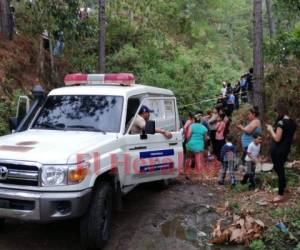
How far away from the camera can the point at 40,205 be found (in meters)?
5.18

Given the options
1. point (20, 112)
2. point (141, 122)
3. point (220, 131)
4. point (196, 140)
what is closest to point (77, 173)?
point (141, 122)

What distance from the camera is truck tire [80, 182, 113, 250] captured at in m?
5.61

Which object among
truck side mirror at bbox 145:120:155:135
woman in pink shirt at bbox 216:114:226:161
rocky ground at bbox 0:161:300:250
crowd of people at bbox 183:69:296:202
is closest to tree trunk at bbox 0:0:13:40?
crowd of people at bbox 183:69:296:202

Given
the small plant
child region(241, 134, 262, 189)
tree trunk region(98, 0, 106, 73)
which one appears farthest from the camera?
tree trunk region(98, 0, 106, 73)

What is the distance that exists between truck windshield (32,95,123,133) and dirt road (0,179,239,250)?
1.52 metres

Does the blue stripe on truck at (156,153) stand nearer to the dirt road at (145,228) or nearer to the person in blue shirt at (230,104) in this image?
the dirt road at (145,228)

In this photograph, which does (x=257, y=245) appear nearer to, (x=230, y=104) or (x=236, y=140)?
(x=236, y=140)

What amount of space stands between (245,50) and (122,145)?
4342 cm

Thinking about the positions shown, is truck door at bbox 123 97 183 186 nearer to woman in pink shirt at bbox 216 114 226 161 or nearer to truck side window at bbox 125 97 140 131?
truck side window at bbox 125 97 140 131

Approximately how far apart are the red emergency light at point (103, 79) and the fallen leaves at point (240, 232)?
9.41 ft

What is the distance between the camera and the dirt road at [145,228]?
Answer: 6.17m

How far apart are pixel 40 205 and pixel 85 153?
2.70 feet

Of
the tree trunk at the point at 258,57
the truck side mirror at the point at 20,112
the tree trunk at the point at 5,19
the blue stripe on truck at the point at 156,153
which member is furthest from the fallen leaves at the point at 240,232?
the tree trunk at the point at 5,19

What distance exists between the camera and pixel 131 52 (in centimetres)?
1925
